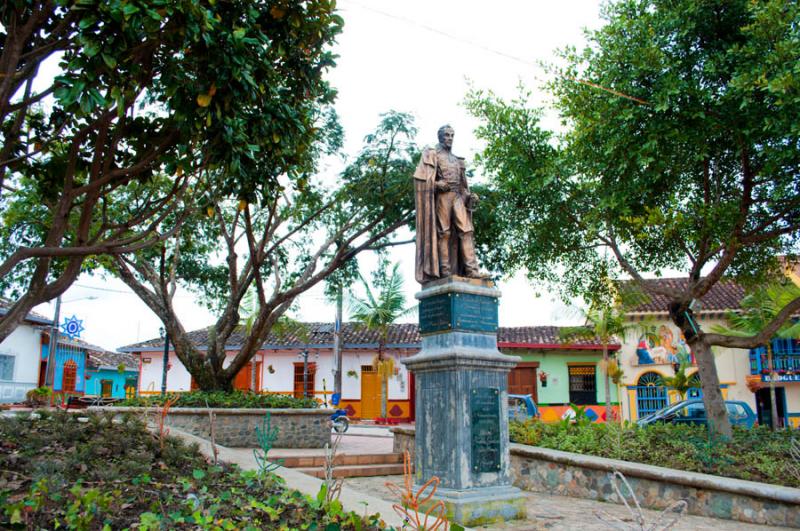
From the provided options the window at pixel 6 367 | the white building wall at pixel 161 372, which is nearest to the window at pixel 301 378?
the white building wall at pixel 161 372

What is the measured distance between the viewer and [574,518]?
7.41m

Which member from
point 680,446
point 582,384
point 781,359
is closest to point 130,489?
point 680,446

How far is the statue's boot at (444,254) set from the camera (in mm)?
7734

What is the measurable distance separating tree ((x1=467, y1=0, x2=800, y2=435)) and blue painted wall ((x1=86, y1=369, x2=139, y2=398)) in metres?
30.4

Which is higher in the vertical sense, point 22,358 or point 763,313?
point 763,313

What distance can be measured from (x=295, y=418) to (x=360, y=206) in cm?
480

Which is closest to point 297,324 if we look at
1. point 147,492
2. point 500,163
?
point 500,163

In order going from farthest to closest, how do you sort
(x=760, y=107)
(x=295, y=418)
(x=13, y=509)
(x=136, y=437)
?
1. (x=295, y=418)
2. (x=760, y=107)
3. (x=136, y=437)
4. (x=13, y=509)

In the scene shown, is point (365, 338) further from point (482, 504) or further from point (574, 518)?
point (482, 504)

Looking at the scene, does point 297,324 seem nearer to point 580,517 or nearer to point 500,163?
point 500,163

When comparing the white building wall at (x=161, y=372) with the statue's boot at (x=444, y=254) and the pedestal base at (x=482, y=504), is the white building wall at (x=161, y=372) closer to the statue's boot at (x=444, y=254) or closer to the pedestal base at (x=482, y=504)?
the statue's boot at (x=444, y=254)

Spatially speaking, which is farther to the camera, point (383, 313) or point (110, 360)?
point (110, 360)

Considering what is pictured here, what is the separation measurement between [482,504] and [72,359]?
30987 millimetres

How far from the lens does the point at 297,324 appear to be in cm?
2723
